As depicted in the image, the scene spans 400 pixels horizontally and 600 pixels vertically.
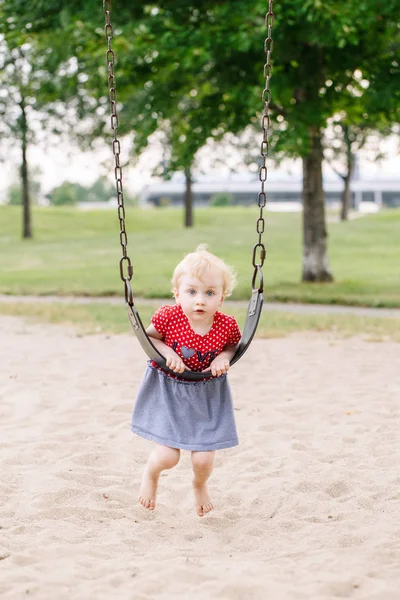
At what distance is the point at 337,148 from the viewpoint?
30844 millimetres

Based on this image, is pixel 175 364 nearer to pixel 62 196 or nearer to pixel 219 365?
pixel 219 365

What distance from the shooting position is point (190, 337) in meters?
4.04

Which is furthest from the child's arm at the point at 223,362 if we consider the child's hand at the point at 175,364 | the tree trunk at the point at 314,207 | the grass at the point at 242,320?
the tree trunk at the point at 314,207

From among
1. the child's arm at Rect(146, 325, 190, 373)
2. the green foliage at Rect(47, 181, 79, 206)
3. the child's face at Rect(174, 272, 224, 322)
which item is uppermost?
the green foliage at Rect(47, 181, 79, 206)

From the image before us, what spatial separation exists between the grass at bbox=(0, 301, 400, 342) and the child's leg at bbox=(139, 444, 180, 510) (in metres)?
5.95

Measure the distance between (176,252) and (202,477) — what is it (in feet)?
75.0

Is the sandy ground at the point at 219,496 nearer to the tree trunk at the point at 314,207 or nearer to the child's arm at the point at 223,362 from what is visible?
the child's arm at the point at 223,362

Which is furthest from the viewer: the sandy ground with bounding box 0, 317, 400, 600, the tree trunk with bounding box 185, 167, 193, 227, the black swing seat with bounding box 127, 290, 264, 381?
the tree trunk with bounding box 185, 167, 193, 227

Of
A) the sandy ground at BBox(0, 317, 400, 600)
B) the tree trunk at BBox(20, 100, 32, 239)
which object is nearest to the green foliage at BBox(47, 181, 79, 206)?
the tree trunk at BBox(20, 100, 32, 239)

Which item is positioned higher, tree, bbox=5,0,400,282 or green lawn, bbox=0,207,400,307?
tree, bbox=5,0,400,282

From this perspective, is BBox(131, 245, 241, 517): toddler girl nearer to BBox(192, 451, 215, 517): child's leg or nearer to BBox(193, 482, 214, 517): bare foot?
BBox(192, 451, 215, 517): child's leg

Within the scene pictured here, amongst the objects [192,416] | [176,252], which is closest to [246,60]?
[192,416]

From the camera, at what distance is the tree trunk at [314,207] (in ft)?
50.0

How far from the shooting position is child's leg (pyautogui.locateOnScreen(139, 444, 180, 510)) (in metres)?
4.08
